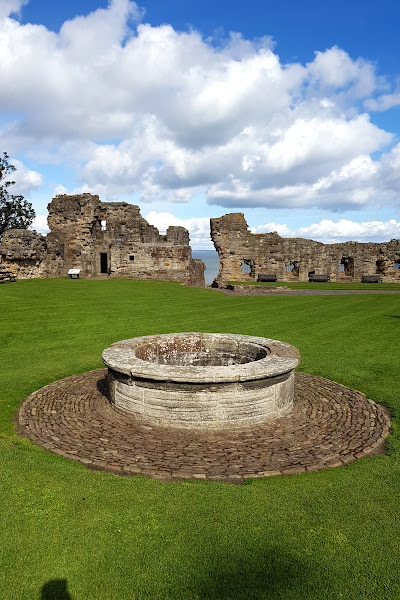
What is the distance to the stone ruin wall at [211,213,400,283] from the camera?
38719mm

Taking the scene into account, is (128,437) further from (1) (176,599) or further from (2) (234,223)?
(2) (234,223)

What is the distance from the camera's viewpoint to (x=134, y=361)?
6.68 m

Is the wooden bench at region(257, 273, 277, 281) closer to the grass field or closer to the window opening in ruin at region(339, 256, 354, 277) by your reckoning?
the window opening in ruin at region(339, 256, 354, 277)

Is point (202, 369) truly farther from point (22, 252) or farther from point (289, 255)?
point (289, 255)

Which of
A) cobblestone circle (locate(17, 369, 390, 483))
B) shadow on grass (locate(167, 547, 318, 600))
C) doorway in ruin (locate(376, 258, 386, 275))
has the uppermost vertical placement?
doorway in ruin (locate(376, 258, 386, 275))

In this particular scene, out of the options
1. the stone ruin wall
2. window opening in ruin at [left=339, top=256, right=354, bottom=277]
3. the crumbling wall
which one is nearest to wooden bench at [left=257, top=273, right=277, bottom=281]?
the stone ruin wall

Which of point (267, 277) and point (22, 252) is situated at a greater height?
point (22, 252)

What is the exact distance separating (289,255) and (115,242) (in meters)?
16.5

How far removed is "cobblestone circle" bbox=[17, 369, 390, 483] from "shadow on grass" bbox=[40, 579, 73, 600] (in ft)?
5.61

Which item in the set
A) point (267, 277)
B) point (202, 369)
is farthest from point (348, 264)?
point (202, 369)

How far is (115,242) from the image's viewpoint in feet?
111

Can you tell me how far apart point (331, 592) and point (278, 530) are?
0.74 metres

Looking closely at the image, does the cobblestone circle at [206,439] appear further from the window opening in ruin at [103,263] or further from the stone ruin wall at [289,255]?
the stone ruin wall at [289,255]

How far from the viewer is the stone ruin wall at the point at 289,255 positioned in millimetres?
38719
